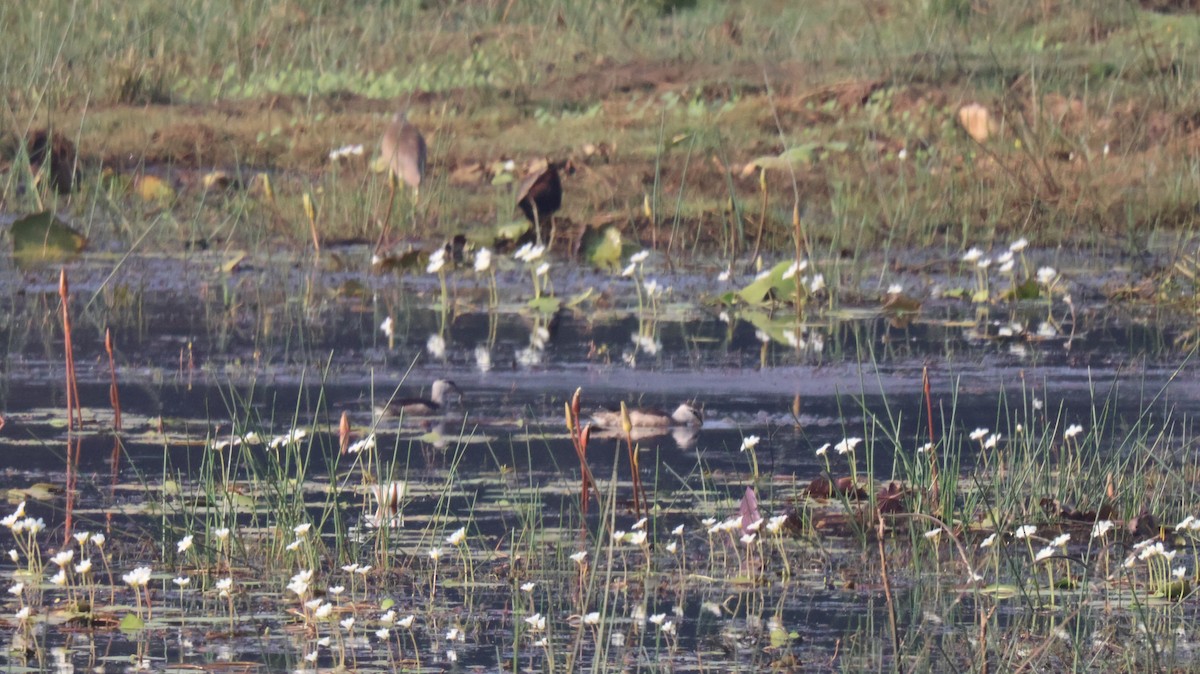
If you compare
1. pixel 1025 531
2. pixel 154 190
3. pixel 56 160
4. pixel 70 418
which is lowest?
pixel 154 190

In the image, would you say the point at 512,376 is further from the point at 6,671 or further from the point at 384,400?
the point at 6,671

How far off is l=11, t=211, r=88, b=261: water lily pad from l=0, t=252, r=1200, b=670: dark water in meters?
0.10

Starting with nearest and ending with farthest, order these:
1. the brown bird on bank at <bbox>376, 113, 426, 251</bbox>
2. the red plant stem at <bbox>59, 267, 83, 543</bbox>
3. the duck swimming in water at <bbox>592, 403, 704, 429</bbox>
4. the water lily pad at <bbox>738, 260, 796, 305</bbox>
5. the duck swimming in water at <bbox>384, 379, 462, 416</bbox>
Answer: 1. the red plant stem at <bbox>59, 267, 83, 543</bbox>
2. the duck swimming in water at <bbox>592, 403, 704, 429</bbox>
3. the duck swimming in water at <bbox>384, 379, 462, 416</bbox>
4. the water lily pad at <bbox>738, 260, 796, 305</bbox>
5. the brown bird on bank at <bbox>376, 113, 426, 251</bbox>

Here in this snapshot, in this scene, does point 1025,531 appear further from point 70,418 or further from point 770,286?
point 770,286

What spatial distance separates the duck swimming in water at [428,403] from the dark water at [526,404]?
7cm

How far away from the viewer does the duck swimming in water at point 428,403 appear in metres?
6.52

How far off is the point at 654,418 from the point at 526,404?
1.64ft

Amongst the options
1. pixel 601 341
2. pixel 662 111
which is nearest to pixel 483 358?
pixel 601 341

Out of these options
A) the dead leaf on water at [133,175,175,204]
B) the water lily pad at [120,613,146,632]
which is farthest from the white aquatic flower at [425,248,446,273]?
the water lily pad at [120,613,146,632]

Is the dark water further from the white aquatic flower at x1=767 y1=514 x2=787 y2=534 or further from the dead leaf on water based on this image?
the dead leaf on water

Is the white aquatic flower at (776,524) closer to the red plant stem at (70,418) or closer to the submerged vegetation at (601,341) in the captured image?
the submerged vegetation at (601,341)

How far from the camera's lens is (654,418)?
6293mm

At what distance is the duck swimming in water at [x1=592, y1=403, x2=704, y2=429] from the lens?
6254 mm

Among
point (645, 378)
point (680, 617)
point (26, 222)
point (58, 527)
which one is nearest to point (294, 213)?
point (26, 222)
